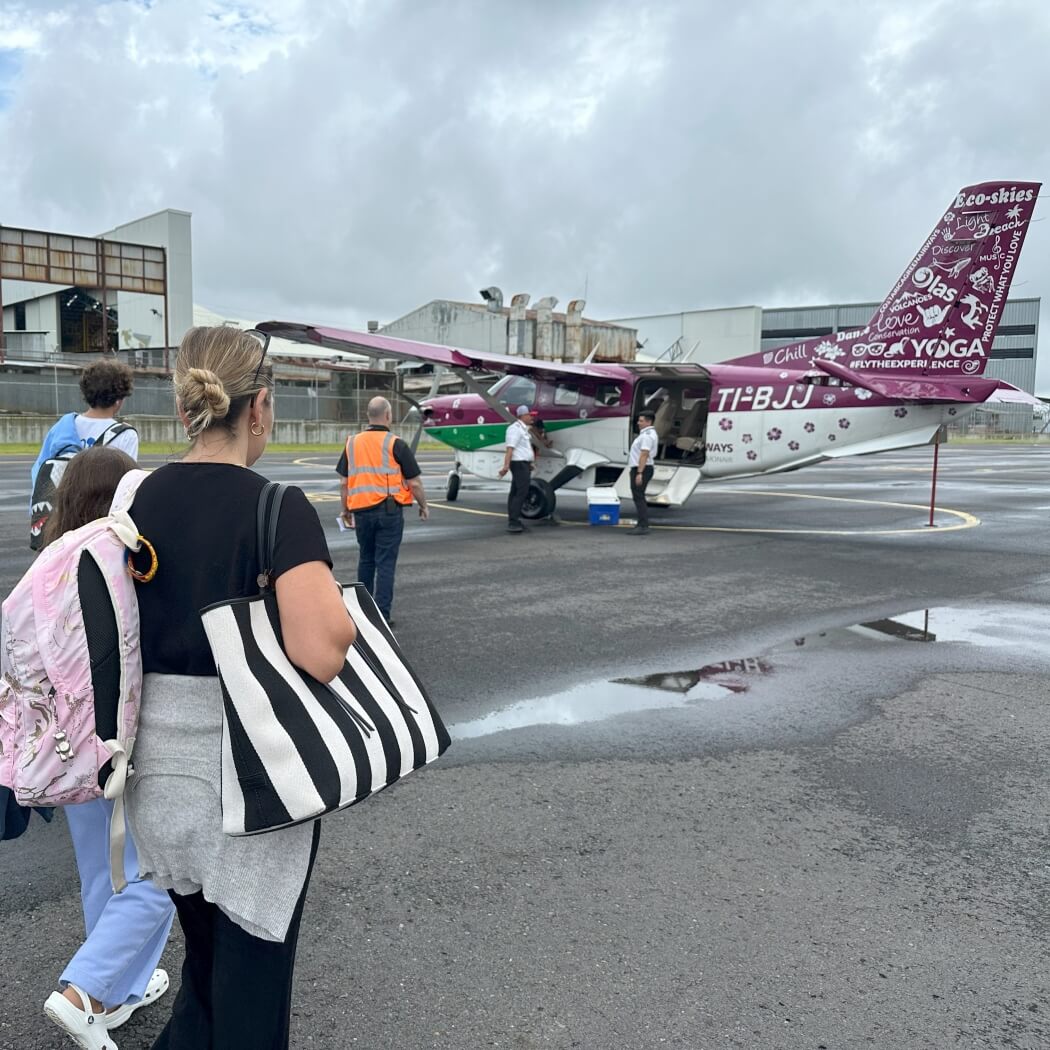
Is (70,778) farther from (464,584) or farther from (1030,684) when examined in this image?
(464,584)

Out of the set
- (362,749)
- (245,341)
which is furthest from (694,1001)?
(245,341)

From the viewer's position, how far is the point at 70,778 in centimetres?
185

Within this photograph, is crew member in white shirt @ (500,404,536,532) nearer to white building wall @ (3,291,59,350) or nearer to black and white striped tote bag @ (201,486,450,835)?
black and white striped tote bag @ (201,486,450,835)

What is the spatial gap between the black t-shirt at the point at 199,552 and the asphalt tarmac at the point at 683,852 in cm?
140

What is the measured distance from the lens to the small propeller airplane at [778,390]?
12.1 m

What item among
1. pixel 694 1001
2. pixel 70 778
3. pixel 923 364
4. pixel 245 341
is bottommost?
pixel 694 1001

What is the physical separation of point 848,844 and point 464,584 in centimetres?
565

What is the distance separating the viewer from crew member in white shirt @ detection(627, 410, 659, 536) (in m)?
12.2

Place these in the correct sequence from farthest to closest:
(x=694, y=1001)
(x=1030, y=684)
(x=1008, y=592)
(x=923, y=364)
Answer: (x=923, y=364) < (x=1008, y=592) < (x=1030, y=684) < (x=694, y=1001)

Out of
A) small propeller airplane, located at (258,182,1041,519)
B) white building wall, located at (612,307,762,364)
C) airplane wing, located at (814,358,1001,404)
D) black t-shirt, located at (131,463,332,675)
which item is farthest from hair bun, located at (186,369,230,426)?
white building wall, located at (612,307,762,364)

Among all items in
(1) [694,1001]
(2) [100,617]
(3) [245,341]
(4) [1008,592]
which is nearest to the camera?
(2) [100,617]

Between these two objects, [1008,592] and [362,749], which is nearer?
[362,749]

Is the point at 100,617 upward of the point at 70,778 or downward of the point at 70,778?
upward

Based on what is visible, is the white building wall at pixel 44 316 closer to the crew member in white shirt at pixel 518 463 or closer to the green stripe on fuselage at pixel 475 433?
the green stripe on fuselage at pixel 475 433
